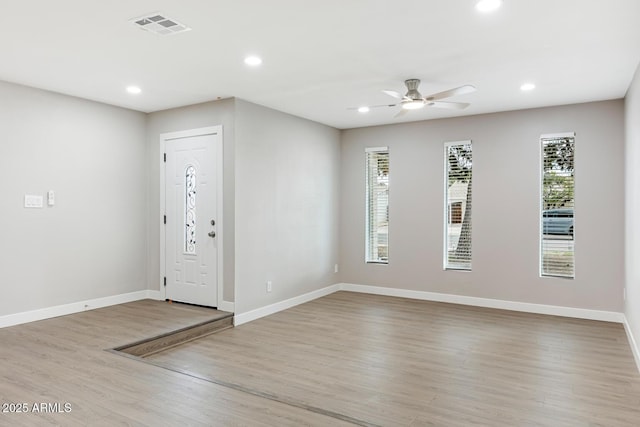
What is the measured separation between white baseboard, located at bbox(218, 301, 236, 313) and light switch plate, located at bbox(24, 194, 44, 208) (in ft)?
7.55

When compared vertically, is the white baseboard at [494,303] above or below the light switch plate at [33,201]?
below

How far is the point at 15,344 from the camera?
4043 millimetres

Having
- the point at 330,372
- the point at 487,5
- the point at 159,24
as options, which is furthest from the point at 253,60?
the point at 330,372

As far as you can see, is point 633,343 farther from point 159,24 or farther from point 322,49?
point 159,24

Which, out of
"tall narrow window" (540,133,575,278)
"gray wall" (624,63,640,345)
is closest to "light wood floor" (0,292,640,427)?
"gray wall" (624,63,640,345)

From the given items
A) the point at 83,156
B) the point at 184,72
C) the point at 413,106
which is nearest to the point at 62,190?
the point at 83,156

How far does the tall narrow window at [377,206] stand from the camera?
280 inches

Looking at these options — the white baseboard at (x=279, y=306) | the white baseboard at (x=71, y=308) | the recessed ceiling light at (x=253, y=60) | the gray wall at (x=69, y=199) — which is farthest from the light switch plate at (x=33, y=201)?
the recessed ceiling light at (x=253, y=60)

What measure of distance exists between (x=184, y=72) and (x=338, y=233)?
4.00 meters

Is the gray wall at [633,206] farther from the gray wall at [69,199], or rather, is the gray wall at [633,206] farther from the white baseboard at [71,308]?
the gray wall at [69,199]

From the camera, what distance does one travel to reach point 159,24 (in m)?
3.14

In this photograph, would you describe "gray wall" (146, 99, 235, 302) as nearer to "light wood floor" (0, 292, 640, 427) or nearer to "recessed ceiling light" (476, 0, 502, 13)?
"light wood floor" (0, 292, 640, 427)

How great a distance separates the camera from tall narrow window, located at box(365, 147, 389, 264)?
23.4ft

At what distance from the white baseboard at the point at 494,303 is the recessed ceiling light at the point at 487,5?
4.27 m
